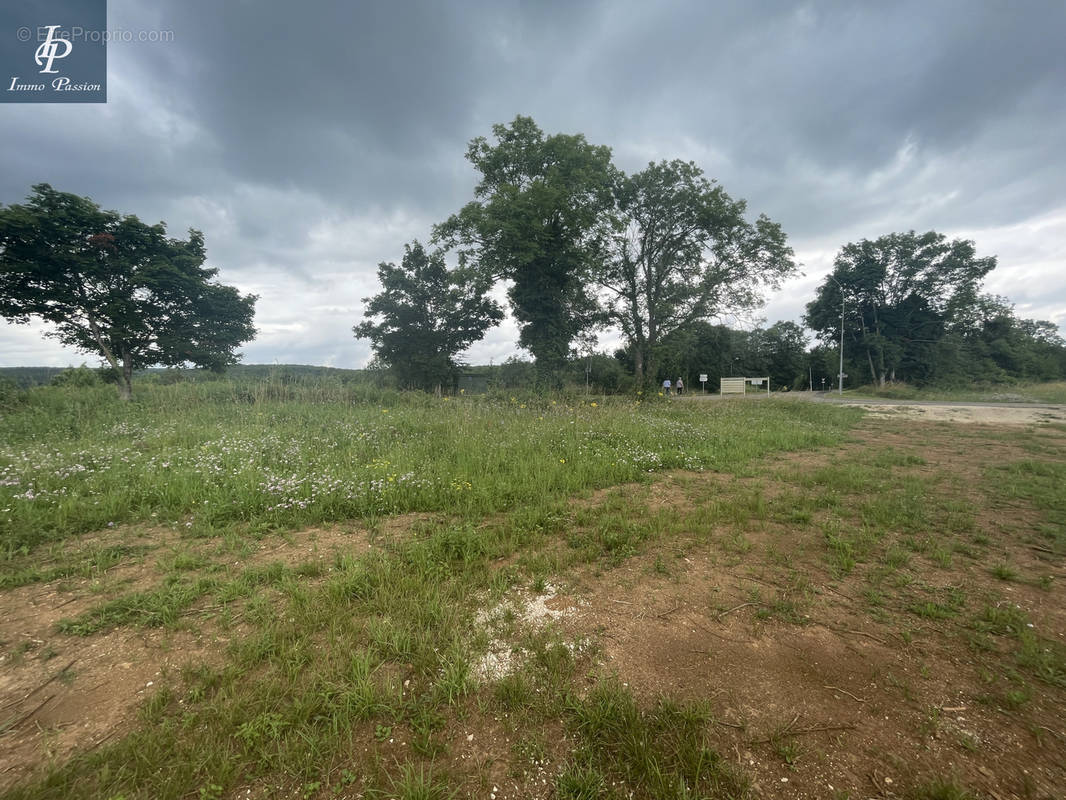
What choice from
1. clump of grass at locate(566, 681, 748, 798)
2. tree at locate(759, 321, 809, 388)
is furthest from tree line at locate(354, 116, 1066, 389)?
clump of grass at locate(566, 681, 748, 798)

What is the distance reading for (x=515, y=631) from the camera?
2473 mm

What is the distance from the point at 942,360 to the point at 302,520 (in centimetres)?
4939

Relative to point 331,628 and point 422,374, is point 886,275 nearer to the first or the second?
point 422,374

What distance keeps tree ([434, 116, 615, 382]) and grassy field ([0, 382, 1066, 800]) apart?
48.9 ft

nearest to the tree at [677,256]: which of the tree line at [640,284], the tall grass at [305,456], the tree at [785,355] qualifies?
the tree line at [640,284]

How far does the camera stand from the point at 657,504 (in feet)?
15.6

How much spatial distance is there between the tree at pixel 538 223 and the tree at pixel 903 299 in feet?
105

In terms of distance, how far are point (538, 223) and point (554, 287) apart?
3.41 m

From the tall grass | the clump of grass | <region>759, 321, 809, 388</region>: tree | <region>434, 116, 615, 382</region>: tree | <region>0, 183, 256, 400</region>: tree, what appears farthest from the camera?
<region>759, 321, 809, 388</region>: tree

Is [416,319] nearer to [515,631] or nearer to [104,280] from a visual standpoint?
[104,280]

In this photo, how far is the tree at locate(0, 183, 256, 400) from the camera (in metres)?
11.9

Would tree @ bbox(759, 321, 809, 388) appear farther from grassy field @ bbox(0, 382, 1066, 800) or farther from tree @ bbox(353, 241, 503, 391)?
grassy field @ bbox(0, 382, 1066, 800)

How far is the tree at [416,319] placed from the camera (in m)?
25.4

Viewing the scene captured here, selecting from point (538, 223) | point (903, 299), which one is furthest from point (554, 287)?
point (903, 299)
